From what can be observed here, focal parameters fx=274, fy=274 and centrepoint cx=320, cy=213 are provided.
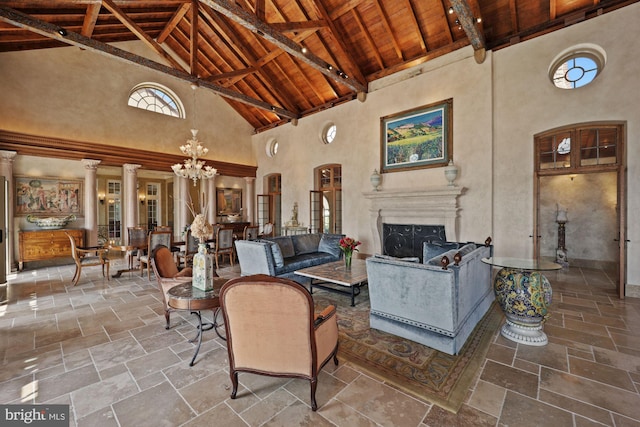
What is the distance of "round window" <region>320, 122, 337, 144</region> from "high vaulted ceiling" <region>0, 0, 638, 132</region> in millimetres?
583

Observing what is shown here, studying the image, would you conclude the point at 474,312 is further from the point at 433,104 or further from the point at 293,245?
the point at 433,104

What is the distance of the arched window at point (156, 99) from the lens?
8.29m

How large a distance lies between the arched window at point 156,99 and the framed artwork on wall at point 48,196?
114 inches

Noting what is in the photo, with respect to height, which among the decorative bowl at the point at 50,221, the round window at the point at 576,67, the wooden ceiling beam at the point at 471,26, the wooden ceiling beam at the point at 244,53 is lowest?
the decorative bowl at the point at 50,221

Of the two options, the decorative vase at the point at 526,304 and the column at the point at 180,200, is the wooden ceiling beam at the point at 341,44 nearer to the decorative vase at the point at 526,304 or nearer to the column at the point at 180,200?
the decorative vase at the point at 526,304

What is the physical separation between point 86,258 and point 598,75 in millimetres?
9726

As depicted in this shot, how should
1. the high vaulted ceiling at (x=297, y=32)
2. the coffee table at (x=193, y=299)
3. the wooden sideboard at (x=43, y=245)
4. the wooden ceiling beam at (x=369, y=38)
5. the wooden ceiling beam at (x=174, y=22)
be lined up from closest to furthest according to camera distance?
1. the coffee table at (x=193, y=299)
2. the high vaulted ceiling at (x=297, y=32)
3. the wooden ceiling beam at (x=369, y=38)
4. the wooden sideboard at (x=43, y=245)
5. the wooden ceiling beam at (x=174, y=22)

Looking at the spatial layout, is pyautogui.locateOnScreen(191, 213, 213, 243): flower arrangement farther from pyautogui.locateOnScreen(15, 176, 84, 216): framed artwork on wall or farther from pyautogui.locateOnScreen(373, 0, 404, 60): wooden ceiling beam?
pyautogui.locateOnScreen(15, 176, 84, 216): framed artwork on wall

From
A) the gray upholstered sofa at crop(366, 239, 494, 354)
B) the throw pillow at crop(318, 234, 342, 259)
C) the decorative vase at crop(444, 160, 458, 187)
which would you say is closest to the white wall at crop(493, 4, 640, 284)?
the decorative vase at crop(444, 160, 458, 187)

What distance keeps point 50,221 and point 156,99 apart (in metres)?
4.53

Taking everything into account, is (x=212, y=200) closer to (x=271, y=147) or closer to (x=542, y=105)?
(x=271, y=147)

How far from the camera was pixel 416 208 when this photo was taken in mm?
6285

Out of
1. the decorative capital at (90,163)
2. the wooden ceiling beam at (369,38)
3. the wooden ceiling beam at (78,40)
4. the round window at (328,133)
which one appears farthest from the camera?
Result: the round window at (328,133)

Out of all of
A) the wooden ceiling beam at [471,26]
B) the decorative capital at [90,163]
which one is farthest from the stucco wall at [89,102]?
the wooden ceiling beam at [471,26]
